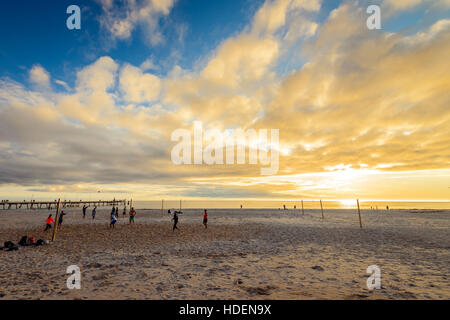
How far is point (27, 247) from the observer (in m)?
13.1

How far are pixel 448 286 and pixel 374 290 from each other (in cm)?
260

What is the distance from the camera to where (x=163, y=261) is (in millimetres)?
10203

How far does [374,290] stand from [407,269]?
3.67 meters
